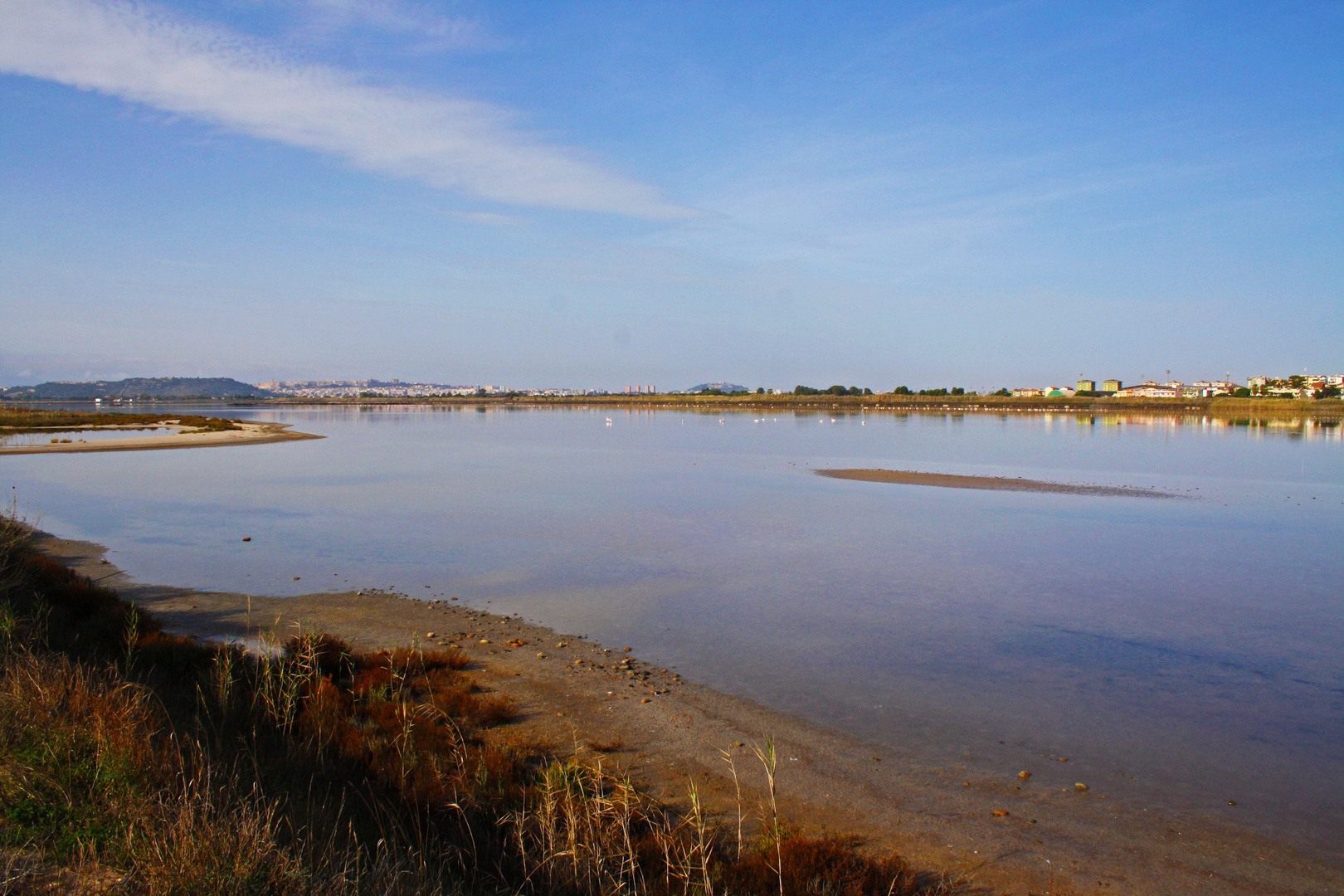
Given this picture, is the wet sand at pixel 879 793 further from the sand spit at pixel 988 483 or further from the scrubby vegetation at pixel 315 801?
the sand spit at pixel 988 483

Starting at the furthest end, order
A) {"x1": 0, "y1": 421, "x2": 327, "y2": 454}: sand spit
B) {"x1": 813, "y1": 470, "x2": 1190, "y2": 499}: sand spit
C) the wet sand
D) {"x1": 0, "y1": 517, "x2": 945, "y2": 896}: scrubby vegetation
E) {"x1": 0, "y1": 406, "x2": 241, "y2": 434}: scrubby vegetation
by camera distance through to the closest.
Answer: {"x1": 0, "y1": 406, "x2": 241, "y2": 434}: scrubby vegetation < {"x1": 0, "y1": 421, "x2": 327, "y2": 454}: sand spit < {"x1": 813, "y1": 470, "x2": 1190, "y2": 499}: sand spit < the wet sand < {"x1": 0, "y1": 517, "x2": 945, "y2": 896}: scrubby vegetation

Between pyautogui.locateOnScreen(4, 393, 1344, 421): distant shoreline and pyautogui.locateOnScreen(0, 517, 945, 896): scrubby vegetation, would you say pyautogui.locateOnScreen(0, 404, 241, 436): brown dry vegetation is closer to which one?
pyautogui.locateOnScreen(0, 517, 945, 896): scrubby vegetation

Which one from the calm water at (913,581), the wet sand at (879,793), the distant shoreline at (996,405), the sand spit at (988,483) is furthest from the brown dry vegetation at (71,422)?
the distant shoreline at (996,405)

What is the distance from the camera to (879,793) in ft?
18.1

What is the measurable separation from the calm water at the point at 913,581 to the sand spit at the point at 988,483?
113 cm

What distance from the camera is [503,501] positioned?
65.5 feet

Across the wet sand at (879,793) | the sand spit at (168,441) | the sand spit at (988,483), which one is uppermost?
the sand spit at (168,441)

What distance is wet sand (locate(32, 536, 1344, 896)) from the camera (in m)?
4.62

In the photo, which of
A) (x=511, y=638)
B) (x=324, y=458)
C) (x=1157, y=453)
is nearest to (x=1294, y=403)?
(x=1157, y=453)

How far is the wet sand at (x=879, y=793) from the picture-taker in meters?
4.62

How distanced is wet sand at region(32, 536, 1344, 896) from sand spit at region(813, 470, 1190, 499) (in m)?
18.1

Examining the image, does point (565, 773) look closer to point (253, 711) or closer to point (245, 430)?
point (253, 711)

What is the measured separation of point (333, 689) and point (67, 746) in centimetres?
221

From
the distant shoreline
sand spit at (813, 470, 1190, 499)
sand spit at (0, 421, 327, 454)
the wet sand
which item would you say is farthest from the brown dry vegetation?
the distant shoreline
